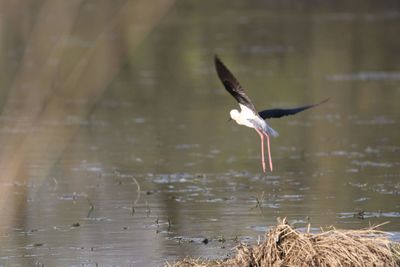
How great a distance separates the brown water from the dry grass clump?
1.05 metres

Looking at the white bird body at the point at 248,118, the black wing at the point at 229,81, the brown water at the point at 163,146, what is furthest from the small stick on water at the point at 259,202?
the black wing at the point at 229,81

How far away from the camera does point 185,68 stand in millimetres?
21016

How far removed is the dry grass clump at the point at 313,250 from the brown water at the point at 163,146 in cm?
105

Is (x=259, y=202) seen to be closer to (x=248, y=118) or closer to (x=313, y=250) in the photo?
(x=248, y=118)

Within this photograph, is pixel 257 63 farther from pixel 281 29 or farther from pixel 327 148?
pixel 327 148

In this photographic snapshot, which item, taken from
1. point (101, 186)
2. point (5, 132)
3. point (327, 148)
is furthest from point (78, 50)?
point (101, 186)

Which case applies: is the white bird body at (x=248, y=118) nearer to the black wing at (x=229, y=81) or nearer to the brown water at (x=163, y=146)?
the black wing at (x=229, y=81)

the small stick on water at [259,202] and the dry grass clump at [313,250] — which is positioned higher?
the dry grass clump at [313,250]

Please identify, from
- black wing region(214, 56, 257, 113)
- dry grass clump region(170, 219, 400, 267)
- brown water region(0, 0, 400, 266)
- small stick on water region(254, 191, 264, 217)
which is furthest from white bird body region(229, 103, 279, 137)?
dry grass clump region(170, 219, 400, 267)

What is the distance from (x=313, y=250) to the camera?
5.66m

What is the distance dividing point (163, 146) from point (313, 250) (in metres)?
6.84

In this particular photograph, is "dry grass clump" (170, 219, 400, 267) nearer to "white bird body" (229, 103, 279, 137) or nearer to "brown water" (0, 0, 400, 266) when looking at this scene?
"brown water" (0, 0, 400, 266)

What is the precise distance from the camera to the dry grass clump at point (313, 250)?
223 inches

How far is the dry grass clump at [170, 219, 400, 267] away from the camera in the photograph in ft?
18.6
